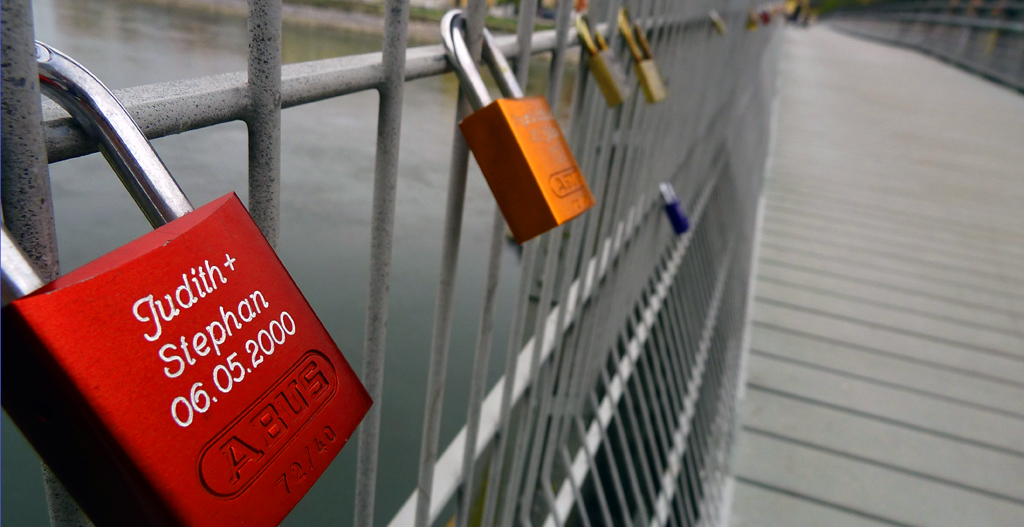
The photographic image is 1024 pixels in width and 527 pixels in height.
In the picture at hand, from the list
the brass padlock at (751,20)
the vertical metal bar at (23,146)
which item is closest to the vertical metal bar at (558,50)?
the vertical metal bar at (23,146)

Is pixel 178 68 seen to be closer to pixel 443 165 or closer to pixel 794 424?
pixel 443 165

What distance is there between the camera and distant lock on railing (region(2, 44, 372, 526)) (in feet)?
0.69

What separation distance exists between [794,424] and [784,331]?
A: 527 millimetres

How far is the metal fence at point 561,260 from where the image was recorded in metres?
0.31

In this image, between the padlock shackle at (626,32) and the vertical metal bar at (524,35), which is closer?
the vertical metal bar at (524,35)

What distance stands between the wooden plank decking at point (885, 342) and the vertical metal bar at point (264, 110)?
5.09 ft

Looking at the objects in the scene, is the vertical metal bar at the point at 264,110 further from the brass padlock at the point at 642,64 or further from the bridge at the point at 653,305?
the brass padlock at the point at 642,64

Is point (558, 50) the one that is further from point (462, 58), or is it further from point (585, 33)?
point (462, 58)

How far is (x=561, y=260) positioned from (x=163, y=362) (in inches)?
63.9

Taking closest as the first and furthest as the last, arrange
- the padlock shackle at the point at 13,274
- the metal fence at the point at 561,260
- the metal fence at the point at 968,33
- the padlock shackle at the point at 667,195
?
1. the padlock shackle at the point at 13,274
2. the metal fence at the point at 561,260
3. the padlock shackle at the point at 667,195
4. the metal fence at the point at 968,33

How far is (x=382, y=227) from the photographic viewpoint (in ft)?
1.61

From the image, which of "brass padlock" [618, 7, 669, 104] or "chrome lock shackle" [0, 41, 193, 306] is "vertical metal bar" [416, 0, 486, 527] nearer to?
"chrome lock shackle" [0, 41, 193, 306]

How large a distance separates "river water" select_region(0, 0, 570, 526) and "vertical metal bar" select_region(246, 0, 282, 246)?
5cm

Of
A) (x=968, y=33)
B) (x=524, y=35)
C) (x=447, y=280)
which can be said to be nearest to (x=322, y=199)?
(x=447, y=280)
